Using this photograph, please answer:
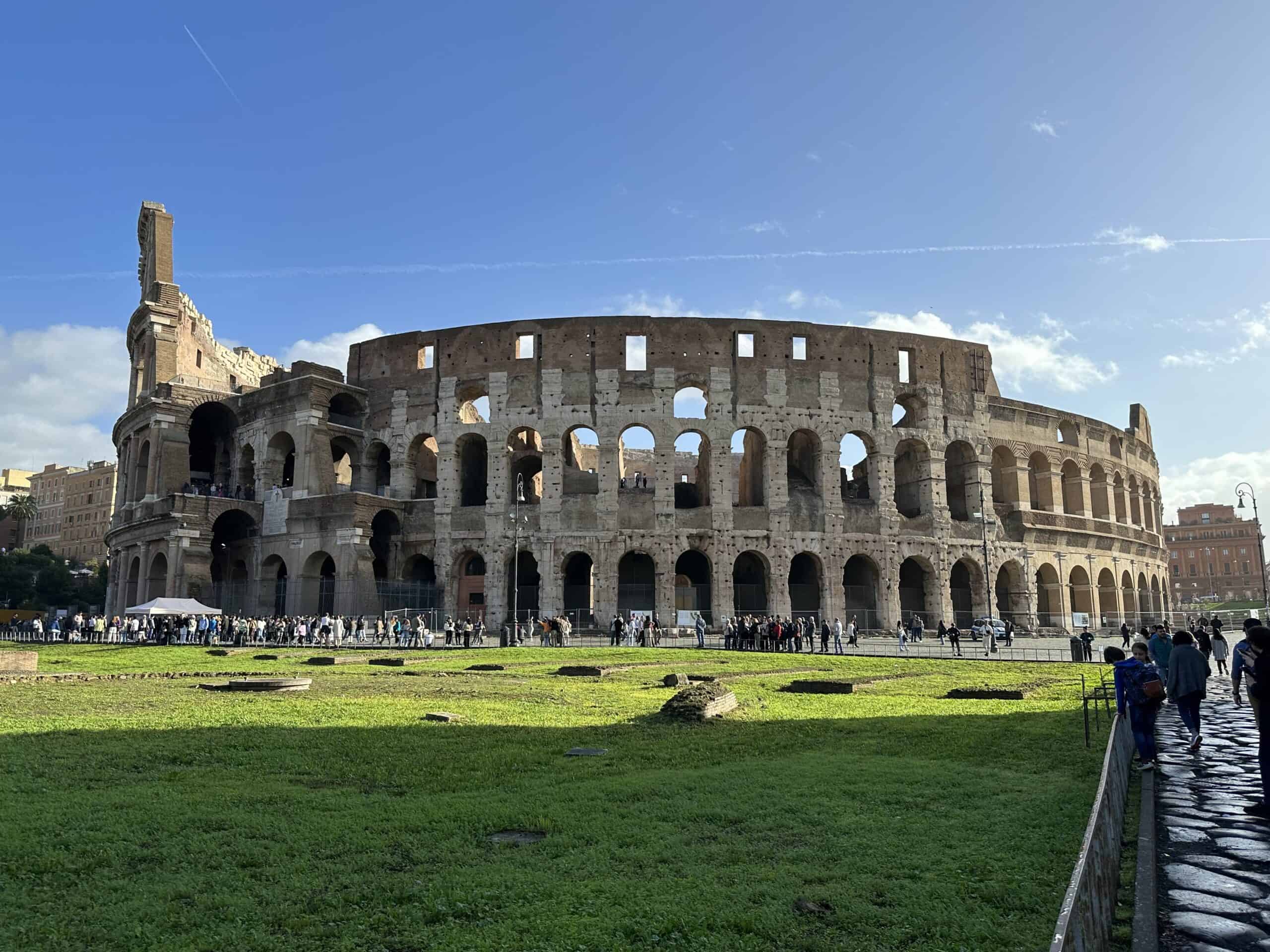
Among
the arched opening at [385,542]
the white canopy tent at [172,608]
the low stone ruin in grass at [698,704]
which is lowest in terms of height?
the low stone ruin in grass at [698,704]

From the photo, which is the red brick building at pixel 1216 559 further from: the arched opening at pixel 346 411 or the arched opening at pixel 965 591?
the arched opening at pixel 346 411

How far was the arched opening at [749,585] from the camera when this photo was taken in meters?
41.0

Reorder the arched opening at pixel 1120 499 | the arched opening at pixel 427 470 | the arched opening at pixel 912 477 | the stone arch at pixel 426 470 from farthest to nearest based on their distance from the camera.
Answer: the arched opening at pixel 1120 499 < the arched opening at pixel 427 470 < the stone arch at pixel 426 470 < the arched opening at pixel 912 477

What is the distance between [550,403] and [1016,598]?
24042 millimetres

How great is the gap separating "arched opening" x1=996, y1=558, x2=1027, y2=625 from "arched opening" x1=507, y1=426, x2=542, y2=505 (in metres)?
22.6

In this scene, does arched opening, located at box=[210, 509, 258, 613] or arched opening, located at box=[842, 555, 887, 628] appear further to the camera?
arched opening, located at box=[210, 509, 258, 613]

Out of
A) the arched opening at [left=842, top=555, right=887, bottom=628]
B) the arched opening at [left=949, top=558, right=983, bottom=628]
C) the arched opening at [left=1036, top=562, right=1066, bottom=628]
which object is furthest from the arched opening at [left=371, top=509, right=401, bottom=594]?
the arched opening at [left=1036, top=562, right=1066, bottom=628]

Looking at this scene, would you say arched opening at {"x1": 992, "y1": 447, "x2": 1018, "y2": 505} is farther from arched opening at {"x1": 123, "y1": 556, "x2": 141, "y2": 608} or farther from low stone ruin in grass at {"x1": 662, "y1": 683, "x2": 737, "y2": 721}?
arched opening at {"x1": 123, "y1": 556, "x2": 141, "y2": 608}

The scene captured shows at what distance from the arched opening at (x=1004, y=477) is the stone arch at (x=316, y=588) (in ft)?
104

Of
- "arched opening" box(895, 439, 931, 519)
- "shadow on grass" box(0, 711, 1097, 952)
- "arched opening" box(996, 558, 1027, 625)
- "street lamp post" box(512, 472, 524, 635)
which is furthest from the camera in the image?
"arched opening" box(996, 558, 1027, 625)

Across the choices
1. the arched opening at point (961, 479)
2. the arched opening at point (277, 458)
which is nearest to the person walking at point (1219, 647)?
the arched opening at point (961, 479)

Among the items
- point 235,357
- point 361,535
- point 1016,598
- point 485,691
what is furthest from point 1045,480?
point 235,357

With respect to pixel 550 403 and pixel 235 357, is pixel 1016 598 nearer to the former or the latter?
pixel 550 403

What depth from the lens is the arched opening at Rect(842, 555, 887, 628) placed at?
40938 mm
